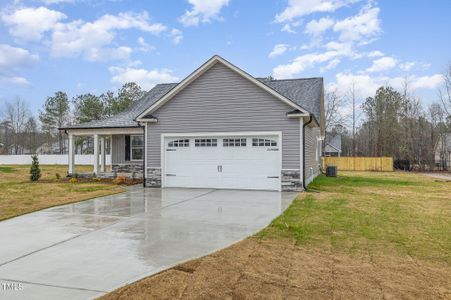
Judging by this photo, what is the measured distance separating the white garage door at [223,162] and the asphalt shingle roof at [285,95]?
360cm

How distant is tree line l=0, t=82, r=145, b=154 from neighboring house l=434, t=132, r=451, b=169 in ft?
110

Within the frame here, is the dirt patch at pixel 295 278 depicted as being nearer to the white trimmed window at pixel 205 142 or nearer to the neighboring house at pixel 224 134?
the neighboring house at pixel 224 134

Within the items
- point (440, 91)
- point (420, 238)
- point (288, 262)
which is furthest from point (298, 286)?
point (440, 91)

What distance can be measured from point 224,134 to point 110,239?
26.9 feet

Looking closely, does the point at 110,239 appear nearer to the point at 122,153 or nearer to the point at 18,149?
the point at 122,153

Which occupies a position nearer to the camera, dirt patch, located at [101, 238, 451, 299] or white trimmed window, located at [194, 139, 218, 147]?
dirt patch, located at [101, 238, 451, 299]

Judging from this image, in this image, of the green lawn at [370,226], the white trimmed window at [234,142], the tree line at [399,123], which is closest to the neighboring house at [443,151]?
the tree line at [399,123]

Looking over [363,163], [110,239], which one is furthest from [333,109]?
[110,239]

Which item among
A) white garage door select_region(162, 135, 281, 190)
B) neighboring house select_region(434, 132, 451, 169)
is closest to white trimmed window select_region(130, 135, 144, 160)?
white garage door select_region(162, 135, 281, 190)

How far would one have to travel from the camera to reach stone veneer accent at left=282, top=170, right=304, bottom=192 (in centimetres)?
1307

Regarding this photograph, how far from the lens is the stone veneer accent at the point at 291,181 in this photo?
1307 centimetres

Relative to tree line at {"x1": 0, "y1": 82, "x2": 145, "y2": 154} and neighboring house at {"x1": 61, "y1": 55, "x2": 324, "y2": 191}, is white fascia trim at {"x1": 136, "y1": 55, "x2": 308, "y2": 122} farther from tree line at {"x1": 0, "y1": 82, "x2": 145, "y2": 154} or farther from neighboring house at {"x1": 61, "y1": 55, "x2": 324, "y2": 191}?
tree line at {"x1": 0, "y1": 82, "x2": 145, "y2": 154}

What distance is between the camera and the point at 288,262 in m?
4.98

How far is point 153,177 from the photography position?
588 inches
